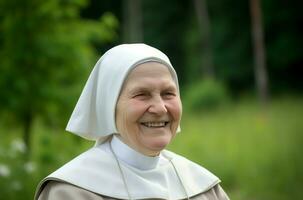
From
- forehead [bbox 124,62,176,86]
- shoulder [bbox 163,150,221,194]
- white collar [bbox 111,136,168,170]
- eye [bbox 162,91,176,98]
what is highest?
forehead [bbox 124,62,176,86]

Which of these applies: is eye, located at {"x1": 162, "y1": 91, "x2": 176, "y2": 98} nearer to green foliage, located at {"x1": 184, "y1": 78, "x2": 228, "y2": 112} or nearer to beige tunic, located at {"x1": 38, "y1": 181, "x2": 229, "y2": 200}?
beige tunic, located at {"x1": 38, "y1": 181, "x2": 229, "y2": 200}

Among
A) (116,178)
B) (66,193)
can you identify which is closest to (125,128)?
(116,178)

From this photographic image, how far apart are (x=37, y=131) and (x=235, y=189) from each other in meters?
2.92

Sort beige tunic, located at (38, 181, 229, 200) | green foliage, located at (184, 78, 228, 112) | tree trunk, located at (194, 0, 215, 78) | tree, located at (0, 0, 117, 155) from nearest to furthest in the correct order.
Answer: beige tunic, located at (38, 181, 229, 200)
tree, located at (0, 0, 117, 155)
green foliage, located at (184, 78, 228, 112)
tree trunk, located at (194, 0, 215, 78)

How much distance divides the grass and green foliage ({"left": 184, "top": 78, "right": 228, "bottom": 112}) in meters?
11.1

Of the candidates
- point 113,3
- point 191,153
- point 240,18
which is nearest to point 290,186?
point 191,153

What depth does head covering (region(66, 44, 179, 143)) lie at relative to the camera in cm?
289

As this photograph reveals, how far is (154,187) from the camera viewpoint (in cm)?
295

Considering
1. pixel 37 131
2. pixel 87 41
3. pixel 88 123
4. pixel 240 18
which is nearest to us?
pixel 88 123

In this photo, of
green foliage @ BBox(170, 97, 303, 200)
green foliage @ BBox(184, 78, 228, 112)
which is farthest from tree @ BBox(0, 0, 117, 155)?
green foliage @ BBox(184, 78, 228, 112)

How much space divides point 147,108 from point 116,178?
33 centimetres

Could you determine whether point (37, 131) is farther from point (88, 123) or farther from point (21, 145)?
point (88, 123)

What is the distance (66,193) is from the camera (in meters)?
2.81

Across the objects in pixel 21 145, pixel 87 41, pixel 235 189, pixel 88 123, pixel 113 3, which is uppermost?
pixel 113 3
